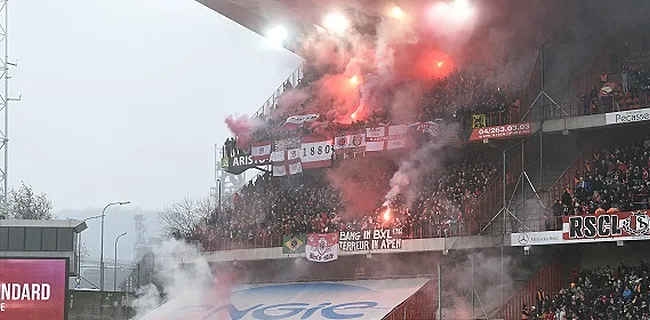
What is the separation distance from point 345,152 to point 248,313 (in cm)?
668

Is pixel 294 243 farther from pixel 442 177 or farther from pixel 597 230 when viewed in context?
pixel 597 230

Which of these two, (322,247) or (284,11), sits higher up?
(284,11)

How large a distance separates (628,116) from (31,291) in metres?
21.4

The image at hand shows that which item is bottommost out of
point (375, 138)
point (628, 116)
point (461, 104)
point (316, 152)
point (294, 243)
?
point (294, 243)

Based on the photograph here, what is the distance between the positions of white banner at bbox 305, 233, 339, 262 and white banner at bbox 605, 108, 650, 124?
9684mm

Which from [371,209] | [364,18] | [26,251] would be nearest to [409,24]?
[364,18]

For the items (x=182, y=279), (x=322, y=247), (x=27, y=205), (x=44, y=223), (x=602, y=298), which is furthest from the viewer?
(x=27, y=205)

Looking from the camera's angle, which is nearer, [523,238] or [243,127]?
[523,238]

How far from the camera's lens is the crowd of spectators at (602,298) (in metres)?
26.3

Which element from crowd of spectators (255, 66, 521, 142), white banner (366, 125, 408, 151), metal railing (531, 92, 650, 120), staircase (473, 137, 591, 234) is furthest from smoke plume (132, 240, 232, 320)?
metal railing (531, 92, 650, 120)

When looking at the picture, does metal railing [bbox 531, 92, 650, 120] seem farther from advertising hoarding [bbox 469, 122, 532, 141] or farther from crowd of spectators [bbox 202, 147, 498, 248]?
crowd of spectators [bbox 202, 147, 498, 248]

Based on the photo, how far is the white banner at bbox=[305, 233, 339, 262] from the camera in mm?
33500

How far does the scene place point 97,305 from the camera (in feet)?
138

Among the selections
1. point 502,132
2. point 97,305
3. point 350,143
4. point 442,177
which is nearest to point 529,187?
point 502,132
